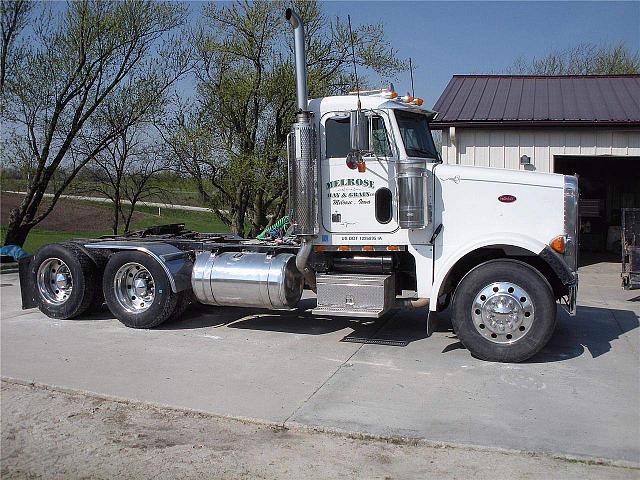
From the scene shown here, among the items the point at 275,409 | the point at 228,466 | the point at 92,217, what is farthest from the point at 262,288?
the point at 92,217

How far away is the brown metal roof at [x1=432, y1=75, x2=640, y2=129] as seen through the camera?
14430 mm

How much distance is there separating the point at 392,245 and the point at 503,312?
62.2 inches

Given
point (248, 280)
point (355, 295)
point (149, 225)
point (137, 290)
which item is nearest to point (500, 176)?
point (355, 295)

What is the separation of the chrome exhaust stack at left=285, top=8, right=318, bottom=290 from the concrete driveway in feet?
5.18

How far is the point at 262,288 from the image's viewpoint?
8.45 m

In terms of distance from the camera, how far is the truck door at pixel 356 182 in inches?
312

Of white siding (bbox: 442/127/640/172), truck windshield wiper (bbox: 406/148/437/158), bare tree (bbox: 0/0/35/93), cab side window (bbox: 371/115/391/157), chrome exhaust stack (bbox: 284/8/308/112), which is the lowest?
truck windshield wiper (bbox: 406/148/437/158)

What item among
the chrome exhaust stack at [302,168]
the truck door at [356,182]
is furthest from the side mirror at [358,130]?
the chrome exhaust stack at [302,168]

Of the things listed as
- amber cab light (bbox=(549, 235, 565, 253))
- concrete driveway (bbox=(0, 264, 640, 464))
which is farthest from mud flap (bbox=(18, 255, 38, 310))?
amber cab light (bbox=(549, 235, 565, 253))

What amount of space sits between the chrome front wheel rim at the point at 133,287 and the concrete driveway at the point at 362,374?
0.40 m

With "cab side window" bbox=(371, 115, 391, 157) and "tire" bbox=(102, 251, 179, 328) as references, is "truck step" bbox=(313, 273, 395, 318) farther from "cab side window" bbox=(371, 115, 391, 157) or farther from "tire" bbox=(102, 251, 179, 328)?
"tire" bbox=(102, 251, 179, 328)

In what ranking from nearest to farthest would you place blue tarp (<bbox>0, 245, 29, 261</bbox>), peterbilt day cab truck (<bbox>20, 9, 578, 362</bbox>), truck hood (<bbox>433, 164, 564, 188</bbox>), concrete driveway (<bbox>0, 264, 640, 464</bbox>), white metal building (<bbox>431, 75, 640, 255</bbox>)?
concrete driveway (<bbox>0, 264, 640, 464</bbox>) < peterbilt day cab truck (<bbox>20, 9, 578, 362</bbox>) < truck hood (<bbox>433, 164, 564, 188</bbox>) < blue tarp (<bbox>0, 245, 29, 261</bbox>) < white metal building (<bbox>431, 75, 640, 255</bbox>)

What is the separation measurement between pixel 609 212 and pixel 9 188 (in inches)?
718

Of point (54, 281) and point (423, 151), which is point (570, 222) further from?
point (54, 281)
